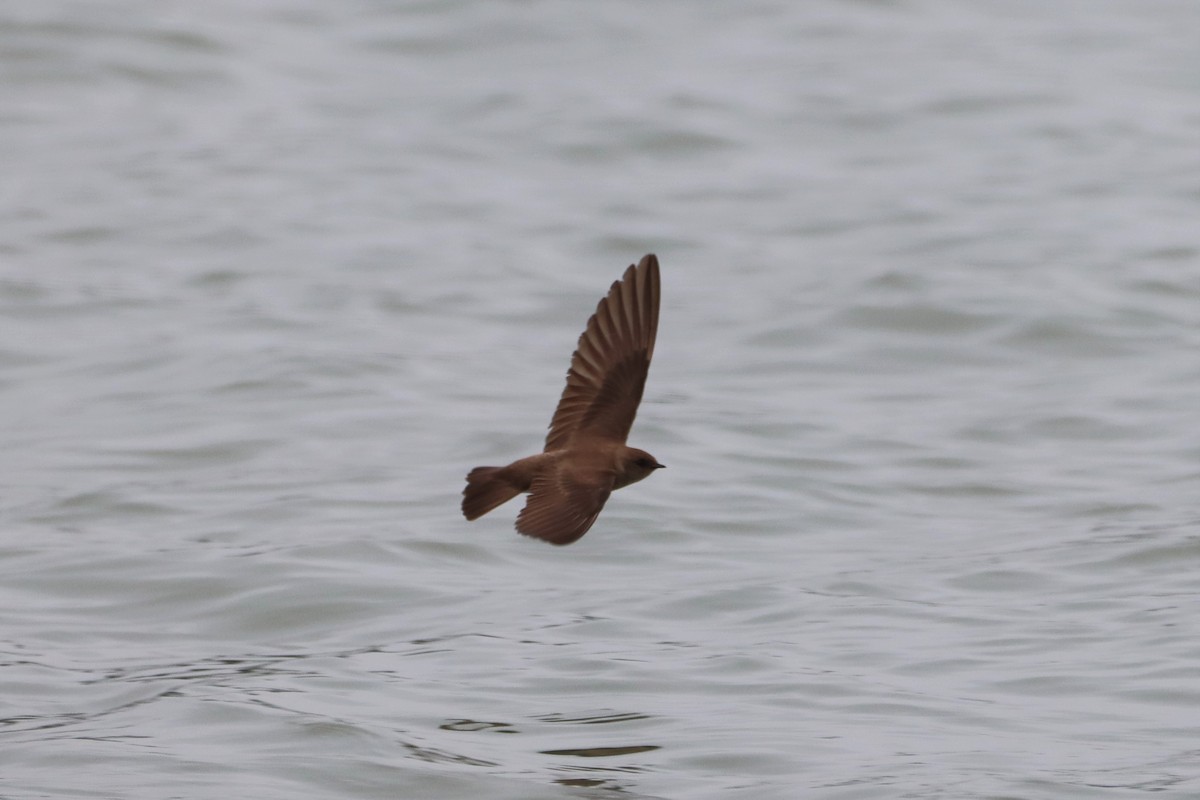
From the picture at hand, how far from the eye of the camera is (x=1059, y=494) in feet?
28.2

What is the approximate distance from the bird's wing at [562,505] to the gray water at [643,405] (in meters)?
1.01

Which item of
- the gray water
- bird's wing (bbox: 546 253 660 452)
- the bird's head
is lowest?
the gray water

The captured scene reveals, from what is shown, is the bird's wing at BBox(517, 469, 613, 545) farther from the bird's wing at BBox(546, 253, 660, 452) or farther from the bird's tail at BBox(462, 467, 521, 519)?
the bird's wing at BBox(546, 253, 660, 452)

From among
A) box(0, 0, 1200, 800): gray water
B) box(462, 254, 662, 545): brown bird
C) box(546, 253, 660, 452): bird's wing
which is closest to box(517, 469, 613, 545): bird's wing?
box(462, 254, 662, 545): brown bird

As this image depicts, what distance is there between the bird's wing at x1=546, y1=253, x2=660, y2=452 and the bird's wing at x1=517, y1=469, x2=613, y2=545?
0.29 metres

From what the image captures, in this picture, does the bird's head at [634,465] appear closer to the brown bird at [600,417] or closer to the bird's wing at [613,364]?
the brown bird at [600,417]

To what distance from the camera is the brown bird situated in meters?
4.83

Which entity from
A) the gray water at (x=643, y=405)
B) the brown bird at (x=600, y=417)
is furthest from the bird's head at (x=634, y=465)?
the gray water at (x=643, y=405)

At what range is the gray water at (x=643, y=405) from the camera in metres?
5.94

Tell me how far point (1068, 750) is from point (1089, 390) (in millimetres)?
4716

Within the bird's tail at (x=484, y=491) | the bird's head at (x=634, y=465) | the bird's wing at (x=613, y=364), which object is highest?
the bird's wing at (x=613, y=364)

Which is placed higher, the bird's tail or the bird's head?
the bird's head

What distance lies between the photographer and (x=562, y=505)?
4.66 m

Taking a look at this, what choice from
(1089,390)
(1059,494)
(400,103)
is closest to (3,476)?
(1059,494)
